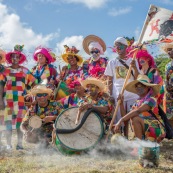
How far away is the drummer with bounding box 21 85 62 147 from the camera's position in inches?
245

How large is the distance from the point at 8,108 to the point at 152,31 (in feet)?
9.56

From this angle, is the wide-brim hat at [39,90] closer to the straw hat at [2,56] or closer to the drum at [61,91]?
the drum at [61,91]

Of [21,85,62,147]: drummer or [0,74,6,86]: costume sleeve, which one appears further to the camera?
[0,74,6,86]: costume sleeve

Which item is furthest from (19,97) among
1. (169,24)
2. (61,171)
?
(169,24)

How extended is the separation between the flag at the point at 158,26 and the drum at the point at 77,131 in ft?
5.24

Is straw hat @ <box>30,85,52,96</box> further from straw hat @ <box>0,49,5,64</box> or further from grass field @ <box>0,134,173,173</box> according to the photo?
straw hat @ <box>0,49,5,64</box>

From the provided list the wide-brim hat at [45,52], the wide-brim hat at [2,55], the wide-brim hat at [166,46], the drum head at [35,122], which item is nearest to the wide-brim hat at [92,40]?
the wide-brim hat at [45,52]

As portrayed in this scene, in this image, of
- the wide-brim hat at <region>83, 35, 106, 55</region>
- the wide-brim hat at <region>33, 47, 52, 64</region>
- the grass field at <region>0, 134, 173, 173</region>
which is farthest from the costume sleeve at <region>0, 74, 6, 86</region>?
the wide-brim hat at <region>83, 35, 106, 55</region>

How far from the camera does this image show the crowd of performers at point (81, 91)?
5.50 m

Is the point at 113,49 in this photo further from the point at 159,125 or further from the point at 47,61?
the point at 159,125

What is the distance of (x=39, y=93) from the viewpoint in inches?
246

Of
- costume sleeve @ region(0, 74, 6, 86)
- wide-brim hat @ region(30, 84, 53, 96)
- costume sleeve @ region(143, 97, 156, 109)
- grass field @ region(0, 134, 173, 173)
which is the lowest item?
grass field @ region(0, 134, 173, 173)

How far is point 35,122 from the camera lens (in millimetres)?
6098

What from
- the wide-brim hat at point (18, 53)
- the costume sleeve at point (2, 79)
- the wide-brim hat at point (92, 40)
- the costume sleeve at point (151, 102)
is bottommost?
the costume sleeve at point (151, 102)
